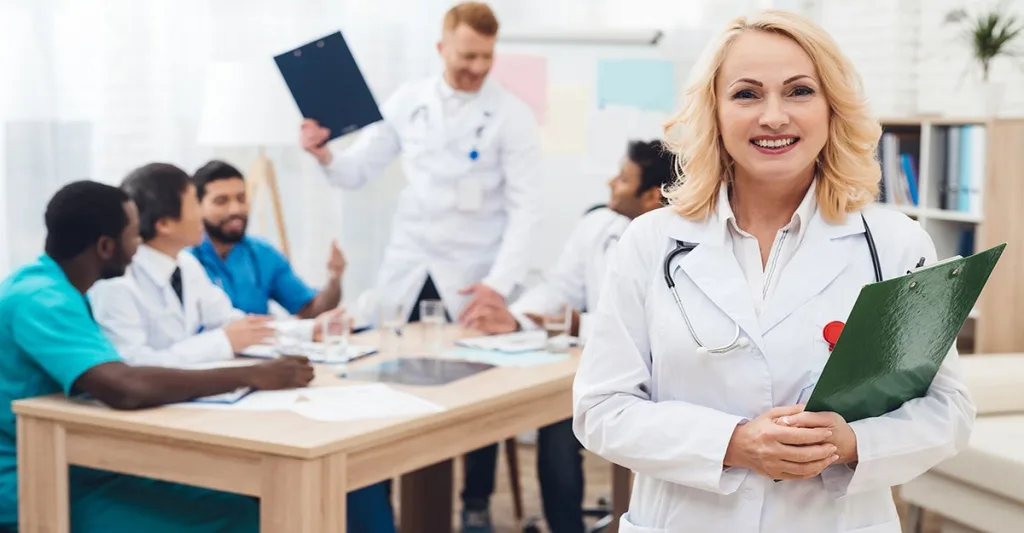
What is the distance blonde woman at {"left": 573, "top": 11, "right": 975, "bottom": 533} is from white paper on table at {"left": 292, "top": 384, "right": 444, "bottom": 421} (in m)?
0.87

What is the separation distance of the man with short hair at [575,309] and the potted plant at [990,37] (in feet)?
4.85

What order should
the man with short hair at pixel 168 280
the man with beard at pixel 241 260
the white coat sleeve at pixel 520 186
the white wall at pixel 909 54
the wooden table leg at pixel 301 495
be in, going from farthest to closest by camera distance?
1. the white wall at pixel 909 54
2. the white coat sleeve at pixel 520 186
3. the man with beard at pixel 241 260
4. the man with short hair at pixel 168 280
5. the wooden table leg at pixel 301 495

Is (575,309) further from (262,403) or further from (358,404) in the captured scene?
(262,403)

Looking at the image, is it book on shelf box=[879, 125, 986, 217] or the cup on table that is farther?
book on shelf box=[879, 125, 986, 217]

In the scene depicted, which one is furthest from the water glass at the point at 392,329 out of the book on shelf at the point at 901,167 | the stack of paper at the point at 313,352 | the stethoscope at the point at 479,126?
the book on shelf at the point at 901,167

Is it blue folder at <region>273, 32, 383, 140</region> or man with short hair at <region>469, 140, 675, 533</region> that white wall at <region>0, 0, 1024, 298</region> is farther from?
man with short hair at <region>469, 140, 675, 533</region>

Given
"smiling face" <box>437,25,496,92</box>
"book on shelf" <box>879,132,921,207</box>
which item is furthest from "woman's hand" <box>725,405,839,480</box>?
"book on shelf" <box>879,132,921,207</box>

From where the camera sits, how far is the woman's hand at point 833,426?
4.75ft

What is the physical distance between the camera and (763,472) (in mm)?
1480

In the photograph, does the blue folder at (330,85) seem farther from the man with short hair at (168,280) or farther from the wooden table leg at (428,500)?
the wooden table leg at (428,500)

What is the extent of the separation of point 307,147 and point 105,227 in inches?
47.6

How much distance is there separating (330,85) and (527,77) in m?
1.52

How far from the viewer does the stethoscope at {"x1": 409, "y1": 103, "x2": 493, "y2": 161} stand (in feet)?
12.9

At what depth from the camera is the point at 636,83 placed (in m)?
4.83
